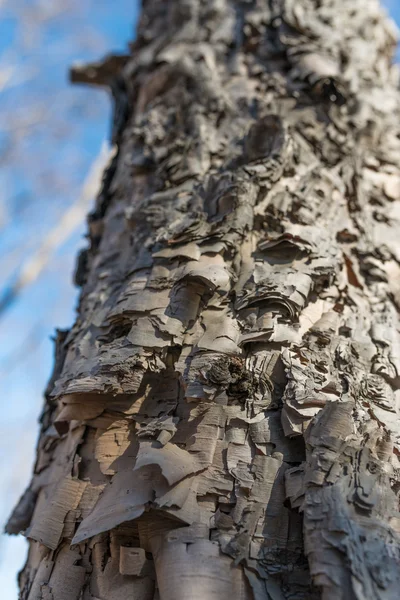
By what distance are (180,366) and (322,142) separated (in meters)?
0.87

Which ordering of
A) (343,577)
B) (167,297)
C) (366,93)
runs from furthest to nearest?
1. (366,93)
2. (167,297)
3. (343,577)

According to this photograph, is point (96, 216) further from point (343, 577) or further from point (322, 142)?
point (343, 577)

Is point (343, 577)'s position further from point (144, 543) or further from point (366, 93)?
point (366, 93)

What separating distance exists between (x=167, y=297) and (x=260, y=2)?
1.35 meters

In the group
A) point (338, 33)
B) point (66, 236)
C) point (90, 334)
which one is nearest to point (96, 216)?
point (90, 334)

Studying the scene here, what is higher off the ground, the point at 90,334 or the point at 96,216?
the point at 96,216

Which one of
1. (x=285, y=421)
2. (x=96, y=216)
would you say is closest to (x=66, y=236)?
(x=96, y=216)

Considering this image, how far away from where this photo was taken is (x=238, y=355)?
1.07 meters

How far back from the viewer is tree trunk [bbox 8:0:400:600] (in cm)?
87

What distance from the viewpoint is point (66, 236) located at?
7.23m

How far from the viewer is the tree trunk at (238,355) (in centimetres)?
87

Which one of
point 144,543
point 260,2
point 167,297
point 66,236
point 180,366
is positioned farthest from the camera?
point 66,236

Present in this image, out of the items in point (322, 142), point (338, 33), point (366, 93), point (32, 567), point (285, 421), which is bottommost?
point (32, 567)

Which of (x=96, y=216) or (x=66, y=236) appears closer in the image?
(x=96, y=216)
